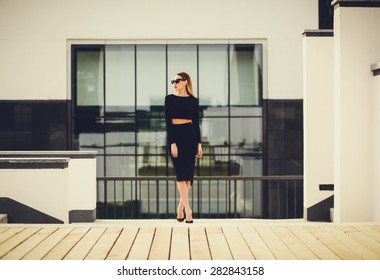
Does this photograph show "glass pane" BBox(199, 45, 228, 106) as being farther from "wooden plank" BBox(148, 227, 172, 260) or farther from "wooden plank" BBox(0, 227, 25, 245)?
"wooden plank" BBox(0, 227, 25, 245)

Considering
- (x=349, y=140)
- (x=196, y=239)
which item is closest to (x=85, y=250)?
(x=196, y=239)

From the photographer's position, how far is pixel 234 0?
14.5 metres

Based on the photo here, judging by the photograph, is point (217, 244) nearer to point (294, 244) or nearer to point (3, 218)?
point (294, 244)

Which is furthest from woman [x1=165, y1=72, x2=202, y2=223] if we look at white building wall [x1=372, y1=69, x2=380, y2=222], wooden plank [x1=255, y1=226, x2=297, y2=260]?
white building wall [x1=372, y1=69, x2=380, y2=222]

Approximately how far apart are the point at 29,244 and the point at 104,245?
64cm

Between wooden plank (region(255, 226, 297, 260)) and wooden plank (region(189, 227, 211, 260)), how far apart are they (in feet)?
1.72

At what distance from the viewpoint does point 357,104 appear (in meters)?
6.62

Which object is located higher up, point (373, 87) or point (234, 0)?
point (234, 0)

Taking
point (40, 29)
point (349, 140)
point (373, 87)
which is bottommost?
point (349, 140)

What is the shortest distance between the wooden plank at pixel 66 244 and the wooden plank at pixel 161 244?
2.24ft

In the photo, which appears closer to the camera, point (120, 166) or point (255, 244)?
point (255, 244)

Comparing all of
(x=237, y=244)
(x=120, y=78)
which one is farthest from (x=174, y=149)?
(x=120, y=78)

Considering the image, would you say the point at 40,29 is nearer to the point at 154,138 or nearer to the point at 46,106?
the point at 46,106
